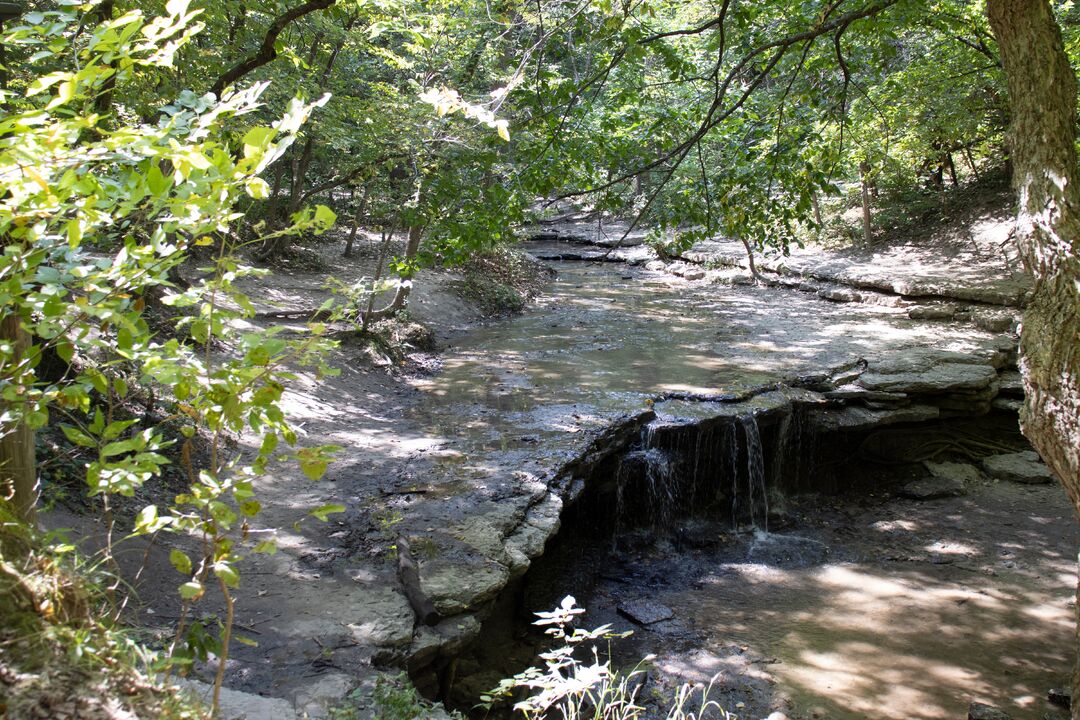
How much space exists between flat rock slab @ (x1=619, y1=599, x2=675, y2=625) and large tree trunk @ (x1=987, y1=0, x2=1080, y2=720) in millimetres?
3328

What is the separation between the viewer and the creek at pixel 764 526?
565cm

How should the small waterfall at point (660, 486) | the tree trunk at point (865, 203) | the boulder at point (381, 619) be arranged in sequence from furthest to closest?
the tree trunk at point (865, 203) < the small waterfall at point (660, 486) < the boulder at point (381, 619)

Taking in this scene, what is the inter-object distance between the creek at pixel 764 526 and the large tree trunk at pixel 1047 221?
8.78ft

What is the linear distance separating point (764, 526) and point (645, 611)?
2516 mm

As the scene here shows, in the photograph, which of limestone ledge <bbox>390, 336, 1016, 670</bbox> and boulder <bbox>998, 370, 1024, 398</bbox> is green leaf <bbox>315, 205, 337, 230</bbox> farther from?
boulder <bbox>998, 370, 1024, 398</bbox>

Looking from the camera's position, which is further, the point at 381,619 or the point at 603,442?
the point at 603,442

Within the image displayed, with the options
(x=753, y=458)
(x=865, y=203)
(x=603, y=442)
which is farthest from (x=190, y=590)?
(x=865, y=203)

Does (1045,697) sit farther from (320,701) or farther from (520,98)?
(520,98)

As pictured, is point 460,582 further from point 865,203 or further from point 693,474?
point 865,203

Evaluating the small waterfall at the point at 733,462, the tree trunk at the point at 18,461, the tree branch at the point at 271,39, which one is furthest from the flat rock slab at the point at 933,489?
the tree trunk at the point at 18,461

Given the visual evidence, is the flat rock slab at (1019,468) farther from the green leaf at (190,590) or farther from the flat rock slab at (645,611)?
the green leaf at (190,590)

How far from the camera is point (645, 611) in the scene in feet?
21.1

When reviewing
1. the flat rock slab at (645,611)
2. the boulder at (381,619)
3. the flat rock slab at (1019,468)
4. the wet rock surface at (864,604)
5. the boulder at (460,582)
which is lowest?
the flat rock slab at (645,611)

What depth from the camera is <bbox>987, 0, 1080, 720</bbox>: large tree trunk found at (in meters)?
3.22
